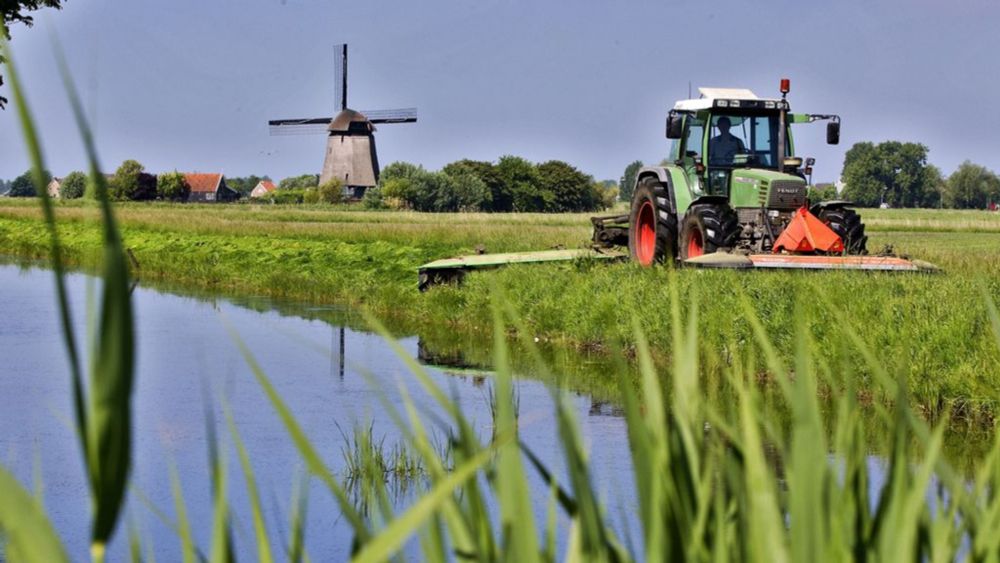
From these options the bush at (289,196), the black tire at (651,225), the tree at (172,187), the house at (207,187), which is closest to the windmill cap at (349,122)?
the bush at (289,196)

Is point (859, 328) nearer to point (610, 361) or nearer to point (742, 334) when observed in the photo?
point (742, 334)

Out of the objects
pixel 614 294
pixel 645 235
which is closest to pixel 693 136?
pixel 645 235

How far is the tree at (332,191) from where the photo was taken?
65312mm

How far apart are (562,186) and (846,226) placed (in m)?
70.2

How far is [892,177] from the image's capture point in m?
115

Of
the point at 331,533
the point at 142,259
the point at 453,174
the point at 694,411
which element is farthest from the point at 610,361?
the point at 453,174

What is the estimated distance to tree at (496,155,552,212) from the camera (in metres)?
82.1

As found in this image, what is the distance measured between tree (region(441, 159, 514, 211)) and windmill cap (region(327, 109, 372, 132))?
1821 cm

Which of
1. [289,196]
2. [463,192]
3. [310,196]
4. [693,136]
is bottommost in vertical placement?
[693,136]

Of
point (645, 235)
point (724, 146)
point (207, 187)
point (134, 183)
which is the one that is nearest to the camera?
point (724, 146)

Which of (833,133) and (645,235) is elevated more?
(833,133)

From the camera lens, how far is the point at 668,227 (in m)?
14.0

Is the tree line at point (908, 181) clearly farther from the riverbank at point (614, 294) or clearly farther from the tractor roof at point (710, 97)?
the tractor roof at point (710, 97)

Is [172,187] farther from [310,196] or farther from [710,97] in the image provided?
[710,97]
